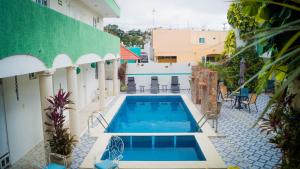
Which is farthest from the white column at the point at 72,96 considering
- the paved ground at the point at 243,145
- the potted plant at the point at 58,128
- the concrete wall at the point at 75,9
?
the paved ground at the point at 243,145

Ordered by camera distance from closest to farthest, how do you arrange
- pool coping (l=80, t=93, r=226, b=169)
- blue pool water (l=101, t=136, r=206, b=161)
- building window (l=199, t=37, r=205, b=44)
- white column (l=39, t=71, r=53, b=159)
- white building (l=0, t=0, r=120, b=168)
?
white building (l=0, t=0, r=120, b=168) < white column (l=39, t=71, r=53, b=159) < pool coping (l=80, t=93, r=226, b=169) < blue pool water (l=101, t=136, r=206, b=161) < building window (l=199, t=37, r=205, b=44)

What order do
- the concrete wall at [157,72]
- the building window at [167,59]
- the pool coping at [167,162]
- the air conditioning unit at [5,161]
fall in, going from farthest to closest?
the building window at [167,59] → the concrete wall at [157,72] → the pool coping at [167,162] → the air conditioning unit at [5,161]

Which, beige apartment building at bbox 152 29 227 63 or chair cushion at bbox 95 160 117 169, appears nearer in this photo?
chair cushion at bbox 95 160 117 169

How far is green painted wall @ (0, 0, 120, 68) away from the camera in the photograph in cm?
533

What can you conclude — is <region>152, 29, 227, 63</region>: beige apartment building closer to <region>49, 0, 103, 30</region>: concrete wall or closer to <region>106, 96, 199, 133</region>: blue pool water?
<region>106, 96, 199, 133</region>: blue pool water

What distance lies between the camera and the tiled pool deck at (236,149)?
861 cm

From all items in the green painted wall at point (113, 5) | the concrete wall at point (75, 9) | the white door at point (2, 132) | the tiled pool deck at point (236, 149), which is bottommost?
the tiled pool deck at point (236, 149)

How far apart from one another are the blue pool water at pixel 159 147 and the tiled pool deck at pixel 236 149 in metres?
1.05

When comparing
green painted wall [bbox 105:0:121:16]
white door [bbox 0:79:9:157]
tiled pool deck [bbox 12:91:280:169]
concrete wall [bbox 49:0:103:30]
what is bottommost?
tiled pool deck [bbox 12:91:280:169]

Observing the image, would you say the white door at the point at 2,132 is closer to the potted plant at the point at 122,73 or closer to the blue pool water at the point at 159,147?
the blue pool water at the point at 159,147

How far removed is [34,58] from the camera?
6684mm

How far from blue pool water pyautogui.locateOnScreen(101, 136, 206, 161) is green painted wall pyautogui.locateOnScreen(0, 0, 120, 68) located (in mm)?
4188

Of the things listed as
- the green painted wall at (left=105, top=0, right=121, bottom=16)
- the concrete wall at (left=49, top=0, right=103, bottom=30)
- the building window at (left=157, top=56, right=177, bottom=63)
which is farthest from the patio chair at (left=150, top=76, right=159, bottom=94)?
the building window at (left=157, top=56, right=177, bottom=63)

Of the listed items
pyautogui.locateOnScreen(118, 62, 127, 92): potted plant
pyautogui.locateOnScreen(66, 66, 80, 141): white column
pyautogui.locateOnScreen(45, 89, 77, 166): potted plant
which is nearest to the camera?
pyautogui.locateOnScreen(45, 89, 77, 166): potted plant
